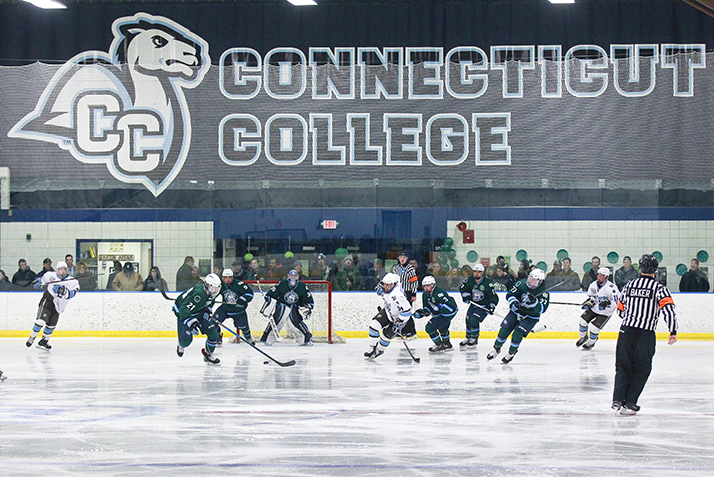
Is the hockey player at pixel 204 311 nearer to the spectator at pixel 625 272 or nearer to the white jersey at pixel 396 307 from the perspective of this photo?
the white jersey at pixel 396 307

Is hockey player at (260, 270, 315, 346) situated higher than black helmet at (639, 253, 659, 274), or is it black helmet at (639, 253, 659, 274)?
black helmet at (639, 253, 659, 274)

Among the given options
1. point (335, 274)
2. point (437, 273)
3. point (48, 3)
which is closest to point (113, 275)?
point (335, 274)

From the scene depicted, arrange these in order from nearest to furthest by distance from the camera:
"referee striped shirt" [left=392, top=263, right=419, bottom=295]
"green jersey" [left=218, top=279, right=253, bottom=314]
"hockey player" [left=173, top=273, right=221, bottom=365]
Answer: "hockey player" [left=173, top=273, right=221, bottom=365] < "green jersey" [left=218, top=279, right=253, bottom=314] < "referee striped shirt" [left=392, top=263, right=419, bottom=295]

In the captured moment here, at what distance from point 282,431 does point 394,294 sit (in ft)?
14.0

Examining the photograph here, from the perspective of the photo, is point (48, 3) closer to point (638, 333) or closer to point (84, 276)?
point (84, 276)

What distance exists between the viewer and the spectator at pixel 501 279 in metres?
13.0

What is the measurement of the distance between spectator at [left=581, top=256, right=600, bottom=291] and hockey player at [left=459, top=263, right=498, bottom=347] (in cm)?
180

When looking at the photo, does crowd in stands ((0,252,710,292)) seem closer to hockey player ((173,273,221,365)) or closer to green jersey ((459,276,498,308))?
green jersey ((459,276,498,308))

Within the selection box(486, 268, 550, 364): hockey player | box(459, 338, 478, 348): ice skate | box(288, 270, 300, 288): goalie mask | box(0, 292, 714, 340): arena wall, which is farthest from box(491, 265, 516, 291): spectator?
box(486, 268, 550, 364): hockey player

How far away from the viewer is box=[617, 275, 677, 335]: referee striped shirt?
6176 mm

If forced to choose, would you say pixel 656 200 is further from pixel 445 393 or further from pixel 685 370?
pixel 445 393

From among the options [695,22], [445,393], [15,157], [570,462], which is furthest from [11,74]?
[570,462]

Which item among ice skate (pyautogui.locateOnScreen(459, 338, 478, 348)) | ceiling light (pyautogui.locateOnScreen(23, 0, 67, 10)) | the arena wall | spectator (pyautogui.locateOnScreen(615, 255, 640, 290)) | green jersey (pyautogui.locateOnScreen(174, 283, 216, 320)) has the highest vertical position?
ceiling light (pyautogui.locateOnScreen(23, 0, 67, 10))

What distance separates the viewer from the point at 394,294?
32.5 ft
